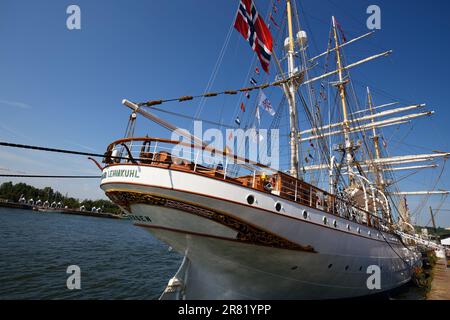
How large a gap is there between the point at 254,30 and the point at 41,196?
119m

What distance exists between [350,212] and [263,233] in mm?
5551

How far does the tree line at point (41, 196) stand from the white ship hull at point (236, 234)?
8648cm

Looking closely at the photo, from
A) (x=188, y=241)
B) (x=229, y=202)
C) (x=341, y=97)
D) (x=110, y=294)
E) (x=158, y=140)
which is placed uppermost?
(x=341, y=97)

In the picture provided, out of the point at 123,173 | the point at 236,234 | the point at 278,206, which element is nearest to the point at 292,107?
the point at 278,206

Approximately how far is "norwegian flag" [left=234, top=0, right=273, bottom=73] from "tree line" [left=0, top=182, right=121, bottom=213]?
3400 inches

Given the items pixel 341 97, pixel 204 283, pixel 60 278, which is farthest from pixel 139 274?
pixel 341 97

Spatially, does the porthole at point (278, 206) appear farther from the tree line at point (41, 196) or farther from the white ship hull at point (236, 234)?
the tree line at point (41, 196)

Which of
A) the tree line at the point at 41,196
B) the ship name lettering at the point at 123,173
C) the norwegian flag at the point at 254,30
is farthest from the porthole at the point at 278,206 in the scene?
the tree line at the point at 41,196

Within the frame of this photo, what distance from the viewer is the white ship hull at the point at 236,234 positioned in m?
6.13

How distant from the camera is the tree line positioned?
9162cm

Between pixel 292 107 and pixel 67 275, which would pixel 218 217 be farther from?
pixel 67 275

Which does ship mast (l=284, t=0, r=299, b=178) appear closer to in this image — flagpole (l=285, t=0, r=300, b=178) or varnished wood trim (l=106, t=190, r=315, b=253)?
flagpole (l=285, t=0, r=300, b=178)

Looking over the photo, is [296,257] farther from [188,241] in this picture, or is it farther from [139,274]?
[139,274]

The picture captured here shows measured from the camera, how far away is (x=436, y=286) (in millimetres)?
13945
